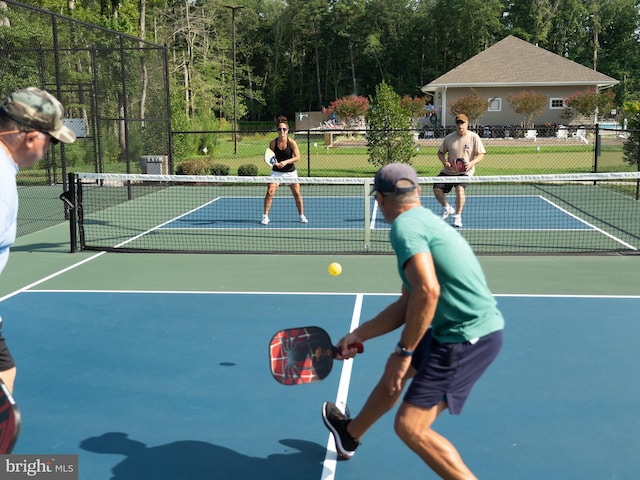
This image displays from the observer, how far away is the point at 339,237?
483 inches

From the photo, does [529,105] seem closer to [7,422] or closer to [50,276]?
[50,276]

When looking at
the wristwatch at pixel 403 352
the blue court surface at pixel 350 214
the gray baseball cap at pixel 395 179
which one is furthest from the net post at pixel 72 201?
the wristwatch at pixel 403 352

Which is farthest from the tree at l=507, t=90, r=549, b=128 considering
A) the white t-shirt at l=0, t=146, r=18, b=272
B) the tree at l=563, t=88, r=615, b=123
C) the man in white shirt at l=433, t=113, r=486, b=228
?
the white t-shirt at l=0, t=146, r=18, b=272

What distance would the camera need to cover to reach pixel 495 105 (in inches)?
1887

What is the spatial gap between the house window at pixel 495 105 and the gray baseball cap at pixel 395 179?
4647 cm

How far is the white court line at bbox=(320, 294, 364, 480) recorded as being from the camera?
4252mm

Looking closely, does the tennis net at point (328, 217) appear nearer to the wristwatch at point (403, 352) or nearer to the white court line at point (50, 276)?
the white court line at point (50, 276)

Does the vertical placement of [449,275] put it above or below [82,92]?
below

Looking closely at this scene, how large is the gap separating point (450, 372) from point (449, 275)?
0.49m

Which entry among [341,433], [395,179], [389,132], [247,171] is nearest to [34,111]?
[395,179]

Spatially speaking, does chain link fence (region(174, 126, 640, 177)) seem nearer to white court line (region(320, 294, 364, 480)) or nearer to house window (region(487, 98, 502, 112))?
house window (region(487, 98, 502, 112))

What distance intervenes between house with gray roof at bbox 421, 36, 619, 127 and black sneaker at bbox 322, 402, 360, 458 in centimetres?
4442

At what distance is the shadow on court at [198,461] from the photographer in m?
4.23

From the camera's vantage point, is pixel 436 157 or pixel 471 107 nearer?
pixel 436 157
